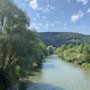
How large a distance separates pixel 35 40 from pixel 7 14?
5.89 m

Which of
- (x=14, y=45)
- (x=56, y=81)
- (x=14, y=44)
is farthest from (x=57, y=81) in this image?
(x=14, y=44)

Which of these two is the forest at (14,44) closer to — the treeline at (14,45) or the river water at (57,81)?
the treeline at (14,45)

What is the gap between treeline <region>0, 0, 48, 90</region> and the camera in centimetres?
1608

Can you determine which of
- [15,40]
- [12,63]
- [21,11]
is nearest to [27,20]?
[21,11]

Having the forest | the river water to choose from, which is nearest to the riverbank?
the river water

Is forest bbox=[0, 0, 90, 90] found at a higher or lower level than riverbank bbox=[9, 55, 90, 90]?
higher

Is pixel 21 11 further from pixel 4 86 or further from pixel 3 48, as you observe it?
Answer: pixel 4 86

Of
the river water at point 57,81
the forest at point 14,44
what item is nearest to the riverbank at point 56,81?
the river water at point 57,81

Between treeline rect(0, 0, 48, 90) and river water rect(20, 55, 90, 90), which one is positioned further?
river water rect(20, 55, 90, 90)

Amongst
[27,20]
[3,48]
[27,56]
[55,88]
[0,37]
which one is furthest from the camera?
[55,88]

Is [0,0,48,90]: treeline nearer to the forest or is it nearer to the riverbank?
the forest

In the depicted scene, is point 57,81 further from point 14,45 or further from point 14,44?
point 14,44

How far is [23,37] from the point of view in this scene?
17.2 metres

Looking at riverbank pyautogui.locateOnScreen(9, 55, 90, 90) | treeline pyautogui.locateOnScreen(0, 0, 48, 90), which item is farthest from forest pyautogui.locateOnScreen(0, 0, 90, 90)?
riverbank pyautogui.locateOnScreen(9, 55, 90, 90)
